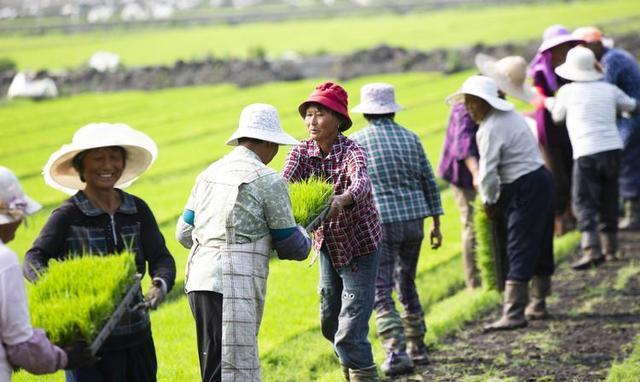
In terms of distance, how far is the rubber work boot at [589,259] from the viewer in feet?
35.1

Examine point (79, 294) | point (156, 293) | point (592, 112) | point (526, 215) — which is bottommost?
point (526, 215)

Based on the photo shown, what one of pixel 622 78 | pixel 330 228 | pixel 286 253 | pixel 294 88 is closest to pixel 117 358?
pixel 286 253

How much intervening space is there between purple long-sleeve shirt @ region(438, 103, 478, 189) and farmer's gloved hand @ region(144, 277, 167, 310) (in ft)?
13.5

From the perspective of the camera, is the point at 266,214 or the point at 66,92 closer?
the point at 266,214

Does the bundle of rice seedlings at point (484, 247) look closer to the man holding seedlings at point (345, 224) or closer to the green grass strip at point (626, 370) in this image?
the green grass strip at point (626, 370)

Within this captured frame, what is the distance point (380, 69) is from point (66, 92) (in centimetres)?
826

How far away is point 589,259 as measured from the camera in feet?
35.2

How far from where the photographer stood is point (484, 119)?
847 centimetres

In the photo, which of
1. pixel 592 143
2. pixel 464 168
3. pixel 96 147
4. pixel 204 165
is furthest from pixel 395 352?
pixel 204 165

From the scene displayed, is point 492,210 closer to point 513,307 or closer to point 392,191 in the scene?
point 513,307

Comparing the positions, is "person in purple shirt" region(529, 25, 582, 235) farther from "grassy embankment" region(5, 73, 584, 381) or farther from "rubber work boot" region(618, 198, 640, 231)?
"grassy embankment" region(5, 73, 584, 381)

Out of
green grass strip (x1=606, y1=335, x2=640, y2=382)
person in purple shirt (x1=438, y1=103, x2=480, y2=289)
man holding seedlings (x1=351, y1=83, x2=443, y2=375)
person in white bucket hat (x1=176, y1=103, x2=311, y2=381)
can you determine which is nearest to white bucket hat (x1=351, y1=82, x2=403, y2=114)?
man holding seedlings (x1=351, y1=83, x2=443, y2=375)

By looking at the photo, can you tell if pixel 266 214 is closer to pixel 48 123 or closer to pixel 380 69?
pixel 48 123

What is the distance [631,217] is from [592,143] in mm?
2499
